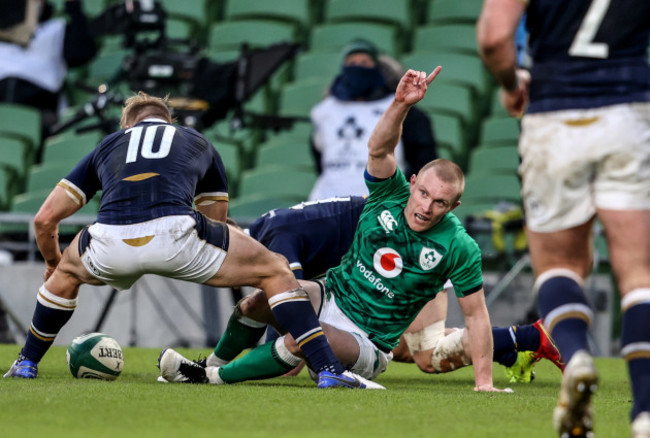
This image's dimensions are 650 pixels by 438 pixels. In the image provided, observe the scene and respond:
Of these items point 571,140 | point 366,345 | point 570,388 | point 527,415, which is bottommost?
point 366,345

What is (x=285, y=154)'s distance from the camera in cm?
1015

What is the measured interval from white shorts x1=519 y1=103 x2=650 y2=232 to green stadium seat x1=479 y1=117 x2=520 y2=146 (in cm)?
658

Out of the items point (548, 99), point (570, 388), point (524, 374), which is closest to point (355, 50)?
point (524, 374)

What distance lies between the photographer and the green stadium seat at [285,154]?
10141 mm

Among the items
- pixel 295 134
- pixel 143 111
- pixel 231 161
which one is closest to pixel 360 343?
pixel 143 111

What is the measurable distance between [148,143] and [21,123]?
217 inches

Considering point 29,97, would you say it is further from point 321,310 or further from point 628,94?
point 628,94

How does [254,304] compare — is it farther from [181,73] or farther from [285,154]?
[285,154]

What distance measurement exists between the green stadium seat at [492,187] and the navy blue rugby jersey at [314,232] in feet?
10.9

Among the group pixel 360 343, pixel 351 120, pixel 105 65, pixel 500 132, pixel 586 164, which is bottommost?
pixel 105 65

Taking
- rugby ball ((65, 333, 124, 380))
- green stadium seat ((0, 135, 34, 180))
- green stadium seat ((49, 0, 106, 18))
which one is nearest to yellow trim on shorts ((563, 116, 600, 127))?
rugby ball ((65, 333, 124, 380))

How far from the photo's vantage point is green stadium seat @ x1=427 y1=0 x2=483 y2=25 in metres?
11.3

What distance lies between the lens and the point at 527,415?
162 inches

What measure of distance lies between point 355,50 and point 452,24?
3.60 m
